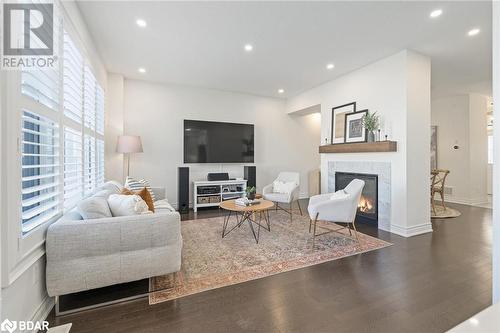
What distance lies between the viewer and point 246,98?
596 cm

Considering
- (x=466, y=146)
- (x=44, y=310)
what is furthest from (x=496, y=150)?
(x=466, y=146)

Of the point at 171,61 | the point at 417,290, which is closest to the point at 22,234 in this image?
the point at 417,290

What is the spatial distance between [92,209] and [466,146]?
25.9 feet

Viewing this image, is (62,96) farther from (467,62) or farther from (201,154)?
(467,62)

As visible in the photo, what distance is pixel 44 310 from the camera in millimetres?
1676

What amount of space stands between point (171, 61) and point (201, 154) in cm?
211

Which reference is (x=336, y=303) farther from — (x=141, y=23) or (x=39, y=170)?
(x=141, y=23)

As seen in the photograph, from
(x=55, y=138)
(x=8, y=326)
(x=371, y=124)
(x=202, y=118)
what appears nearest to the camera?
(x=8, y=326)

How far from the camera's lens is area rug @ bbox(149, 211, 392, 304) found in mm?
2121

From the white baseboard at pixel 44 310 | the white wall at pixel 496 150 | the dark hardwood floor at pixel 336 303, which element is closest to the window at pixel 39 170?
the white baseboard at pixel 44 310

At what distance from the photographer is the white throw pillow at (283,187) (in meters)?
4.44

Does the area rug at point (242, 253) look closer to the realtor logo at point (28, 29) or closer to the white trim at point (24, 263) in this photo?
the white trim at point (24, 263)

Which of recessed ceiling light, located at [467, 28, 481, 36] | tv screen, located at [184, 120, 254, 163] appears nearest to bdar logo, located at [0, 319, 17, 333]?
tv screen, located at [184, 120, 254, 163]

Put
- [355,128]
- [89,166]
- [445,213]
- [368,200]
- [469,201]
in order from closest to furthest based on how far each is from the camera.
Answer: [89,166] < [368,200] < [355,128] < [445,213] < [469,201]
